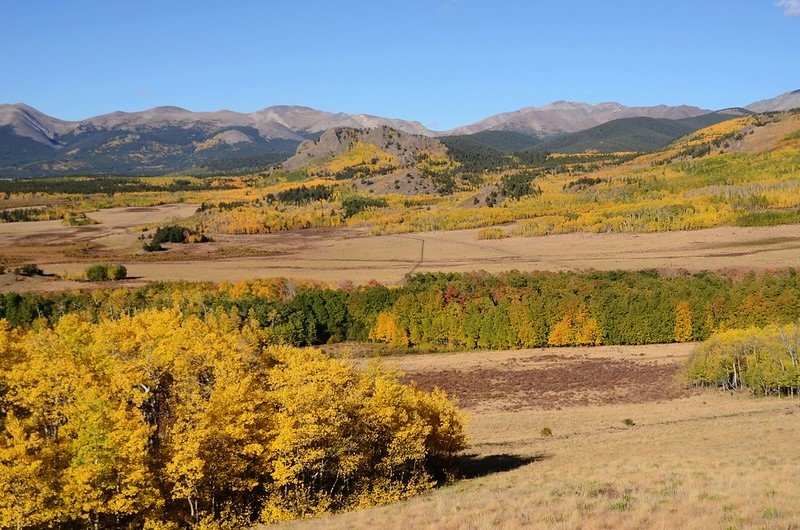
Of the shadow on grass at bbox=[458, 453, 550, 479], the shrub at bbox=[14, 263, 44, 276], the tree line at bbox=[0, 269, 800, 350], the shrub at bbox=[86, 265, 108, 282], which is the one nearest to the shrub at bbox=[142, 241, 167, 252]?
the shrub at bbox=[14, 263, 44, 276]

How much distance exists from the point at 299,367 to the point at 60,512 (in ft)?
46.0

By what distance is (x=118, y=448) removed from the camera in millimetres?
33562

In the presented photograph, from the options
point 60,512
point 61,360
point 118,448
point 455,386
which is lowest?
point 455,386

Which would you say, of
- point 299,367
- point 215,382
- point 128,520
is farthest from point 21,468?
point 299,367

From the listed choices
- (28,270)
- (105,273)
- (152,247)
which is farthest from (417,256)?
(28,270)

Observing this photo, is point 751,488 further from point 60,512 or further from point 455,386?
point 455,386

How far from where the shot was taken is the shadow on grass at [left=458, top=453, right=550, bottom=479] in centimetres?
4800

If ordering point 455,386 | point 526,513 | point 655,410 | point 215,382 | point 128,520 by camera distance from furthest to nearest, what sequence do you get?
point 455,386
point 655,410
point 215,382
point 128,520
point 526,513

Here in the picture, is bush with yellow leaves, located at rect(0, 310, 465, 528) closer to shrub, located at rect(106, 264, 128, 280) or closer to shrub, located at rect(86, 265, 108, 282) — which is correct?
shrub, located at rect(106, 264, 128, 280)

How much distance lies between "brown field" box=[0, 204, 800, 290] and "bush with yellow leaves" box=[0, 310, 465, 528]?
93613mm

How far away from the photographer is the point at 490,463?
5081 centimetres

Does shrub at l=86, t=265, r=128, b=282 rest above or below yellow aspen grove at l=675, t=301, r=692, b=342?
above

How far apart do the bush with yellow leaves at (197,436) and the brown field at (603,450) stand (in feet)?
11.6

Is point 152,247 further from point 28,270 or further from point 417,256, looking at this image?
point 417,256
